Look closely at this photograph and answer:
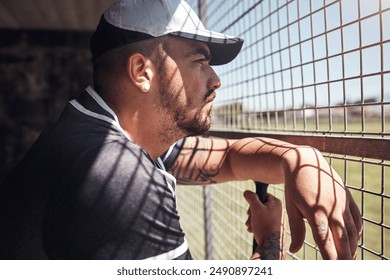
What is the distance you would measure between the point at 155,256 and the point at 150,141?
0.38 m

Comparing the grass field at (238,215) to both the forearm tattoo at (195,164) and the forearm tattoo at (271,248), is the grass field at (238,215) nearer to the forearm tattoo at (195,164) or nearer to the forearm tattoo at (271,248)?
the forearm tattoo at (271,248)

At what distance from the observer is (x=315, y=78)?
2.66 ft

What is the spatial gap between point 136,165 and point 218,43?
486mm

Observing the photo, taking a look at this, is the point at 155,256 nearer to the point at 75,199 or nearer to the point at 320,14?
the point at 75,199

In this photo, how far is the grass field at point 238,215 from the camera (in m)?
0.71

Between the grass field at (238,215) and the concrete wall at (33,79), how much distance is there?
1296 millimetres

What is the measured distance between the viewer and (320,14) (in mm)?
775

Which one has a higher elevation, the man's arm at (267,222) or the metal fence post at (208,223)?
the man's arm at (267,222)

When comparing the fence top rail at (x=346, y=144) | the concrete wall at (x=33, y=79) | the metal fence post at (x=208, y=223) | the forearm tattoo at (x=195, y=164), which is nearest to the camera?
the fence top rail at (x=346, y=144)

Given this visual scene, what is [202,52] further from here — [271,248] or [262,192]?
[271,248]

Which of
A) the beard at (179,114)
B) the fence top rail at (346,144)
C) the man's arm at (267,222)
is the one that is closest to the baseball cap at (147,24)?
the beard at (179,114)

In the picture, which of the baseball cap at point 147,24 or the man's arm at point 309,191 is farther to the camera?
the baseball cap at point 147,24
